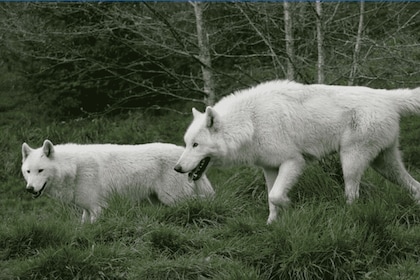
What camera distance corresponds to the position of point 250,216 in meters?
7.33

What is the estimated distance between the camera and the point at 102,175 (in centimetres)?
912

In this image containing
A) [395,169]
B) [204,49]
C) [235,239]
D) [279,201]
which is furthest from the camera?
[204,49]

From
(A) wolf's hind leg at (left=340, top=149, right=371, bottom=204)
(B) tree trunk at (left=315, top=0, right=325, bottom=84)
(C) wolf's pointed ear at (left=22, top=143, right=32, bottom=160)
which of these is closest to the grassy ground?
(A) wolf's hind leg at (left=340, top=149, right=371, bottom=204)

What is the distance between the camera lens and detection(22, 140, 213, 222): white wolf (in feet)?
29.5

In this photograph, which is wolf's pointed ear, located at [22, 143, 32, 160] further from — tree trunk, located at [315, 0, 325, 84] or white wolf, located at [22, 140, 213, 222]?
tree trunk, located at [315, 0, 325, 84]

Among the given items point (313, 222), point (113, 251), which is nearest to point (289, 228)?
point (313, 222)

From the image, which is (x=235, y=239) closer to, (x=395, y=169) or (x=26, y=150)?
(x=395, y=169)

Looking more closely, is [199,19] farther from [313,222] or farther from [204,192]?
[313,222]

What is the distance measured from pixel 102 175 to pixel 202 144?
6.50 ft

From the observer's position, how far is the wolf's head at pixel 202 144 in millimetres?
7578

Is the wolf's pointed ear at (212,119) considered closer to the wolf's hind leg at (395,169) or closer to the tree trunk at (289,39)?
the wolf's hind leg at (395,169)

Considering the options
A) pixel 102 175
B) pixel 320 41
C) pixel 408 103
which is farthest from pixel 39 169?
pixel 408 103

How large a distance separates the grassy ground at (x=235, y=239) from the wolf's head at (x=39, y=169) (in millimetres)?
782

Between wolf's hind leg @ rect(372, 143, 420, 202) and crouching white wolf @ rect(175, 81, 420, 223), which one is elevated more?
crouching white wolf @ rect(175, 81, 420, 223)
